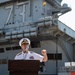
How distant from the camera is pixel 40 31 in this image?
2661cm

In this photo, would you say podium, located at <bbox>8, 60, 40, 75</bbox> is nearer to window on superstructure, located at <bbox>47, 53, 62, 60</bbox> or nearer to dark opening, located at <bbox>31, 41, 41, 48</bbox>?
window on superstructure, located at <bbox>47, 53, 62, 60</bbox>

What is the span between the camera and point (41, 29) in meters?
26.6

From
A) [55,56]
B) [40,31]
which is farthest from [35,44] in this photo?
[40,31]

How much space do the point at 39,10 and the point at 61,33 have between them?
164 inches

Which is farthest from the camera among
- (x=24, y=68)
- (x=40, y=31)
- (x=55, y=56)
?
(x=55, y=56)

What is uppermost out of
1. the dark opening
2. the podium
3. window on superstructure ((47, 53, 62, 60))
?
the dark opening

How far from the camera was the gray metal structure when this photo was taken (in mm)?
27188

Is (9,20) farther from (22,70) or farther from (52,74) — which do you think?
(22,70)

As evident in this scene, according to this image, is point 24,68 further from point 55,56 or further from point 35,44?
point 35,44

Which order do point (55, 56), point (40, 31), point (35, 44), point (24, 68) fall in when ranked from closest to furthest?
point (24, 68)
point (40, 31)
point (55, 56)
point (35, 44)

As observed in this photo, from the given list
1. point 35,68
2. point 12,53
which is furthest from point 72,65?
point 35,68

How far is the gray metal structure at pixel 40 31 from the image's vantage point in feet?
89.2

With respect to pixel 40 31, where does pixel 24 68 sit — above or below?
below

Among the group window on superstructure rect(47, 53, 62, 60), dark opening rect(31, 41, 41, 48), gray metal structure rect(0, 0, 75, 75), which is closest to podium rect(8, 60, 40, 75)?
gray metal structure rect(0, 0, 75, 75)
